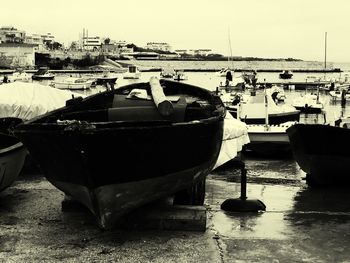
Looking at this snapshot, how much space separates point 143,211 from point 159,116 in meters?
2.13

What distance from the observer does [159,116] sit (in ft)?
32.8

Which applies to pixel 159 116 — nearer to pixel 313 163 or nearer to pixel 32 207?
pixel 32 207

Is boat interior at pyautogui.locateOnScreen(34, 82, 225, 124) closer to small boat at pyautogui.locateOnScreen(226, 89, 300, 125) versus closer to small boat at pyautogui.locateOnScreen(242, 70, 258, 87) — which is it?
small boat at pyautogui.locateOnScreen(226, 89, 300, 125)

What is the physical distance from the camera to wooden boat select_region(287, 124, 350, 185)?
38.0 feet

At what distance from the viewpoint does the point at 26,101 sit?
44.8 ft

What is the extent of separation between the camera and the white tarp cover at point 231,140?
13.9 meters

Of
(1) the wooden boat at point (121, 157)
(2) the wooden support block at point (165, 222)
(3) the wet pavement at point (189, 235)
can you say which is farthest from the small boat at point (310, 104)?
(2) the wooden support block at point (165, 222)

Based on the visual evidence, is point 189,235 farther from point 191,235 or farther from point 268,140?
point 268,140

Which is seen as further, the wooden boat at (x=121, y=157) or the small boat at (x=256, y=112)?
the small boat at (x=256, y=112)

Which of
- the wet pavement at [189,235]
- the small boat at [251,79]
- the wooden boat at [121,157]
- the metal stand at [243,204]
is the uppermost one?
the small boat at [251,79]

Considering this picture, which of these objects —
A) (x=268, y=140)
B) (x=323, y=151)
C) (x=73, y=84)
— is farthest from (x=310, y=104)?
(x=73, y=84)

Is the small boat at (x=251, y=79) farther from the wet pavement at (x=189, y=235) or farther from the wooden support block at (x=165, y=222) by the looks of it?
the wooden support block at (x=165, y=222)

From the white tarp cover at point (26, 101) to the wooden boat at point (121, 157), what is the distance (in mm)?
4231

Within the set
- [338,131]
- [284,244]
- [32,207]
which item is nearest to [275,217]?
[284,244]
